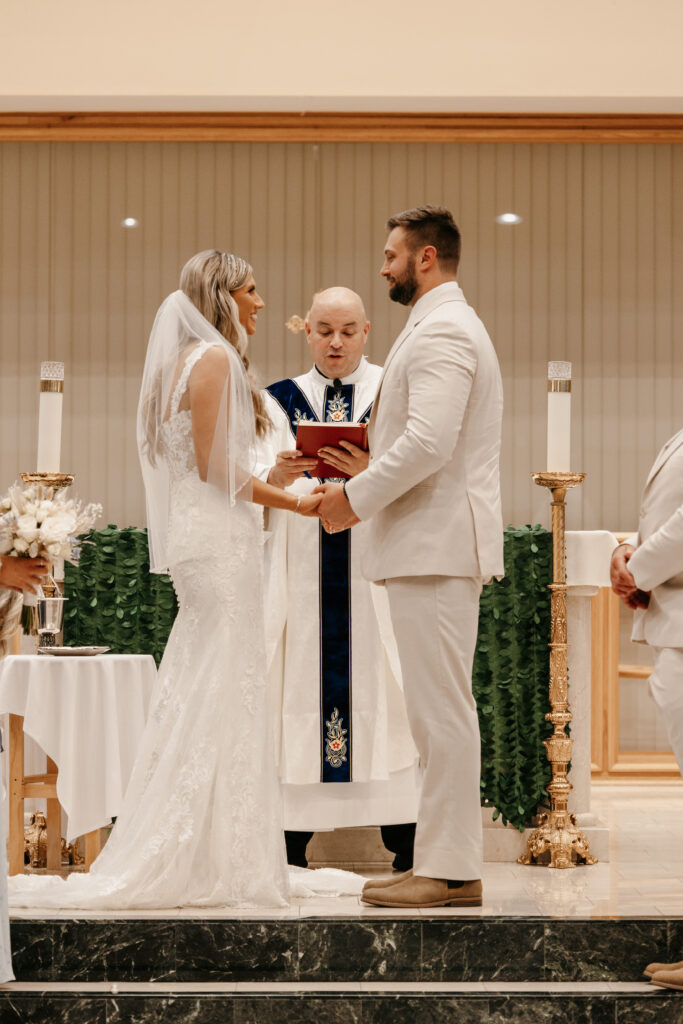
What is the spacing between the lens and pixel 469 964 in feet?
11.8

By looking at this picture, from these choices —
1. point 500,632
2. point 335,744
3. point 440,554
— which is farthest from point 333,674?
point 440,554

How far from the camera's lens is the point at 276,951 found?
3.57 meters

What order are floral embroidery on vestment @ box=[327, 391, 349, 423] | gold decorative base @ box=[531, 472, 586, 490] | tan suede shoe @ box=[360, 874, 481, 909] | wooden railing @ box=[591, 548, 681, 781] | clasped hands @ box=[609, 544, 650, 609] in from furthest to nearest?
1. wooden railing @ box=[591, 548, 681, 781]
2. floral embroidery on vestment @ box=[327, 391, 349, 423]
3. gold decorative base @ box=[531, 472, 586, 490]
4. tan suede shoe @ box=[360, 874, 481, 909]
5. clasped hands @ box=[609, 544, 650, 609]

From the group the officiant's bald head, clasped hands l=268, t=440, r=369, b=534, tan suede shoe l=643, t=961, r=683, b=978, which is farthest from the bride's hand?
tan suede shoe l=643, t=961, r=683, b=978

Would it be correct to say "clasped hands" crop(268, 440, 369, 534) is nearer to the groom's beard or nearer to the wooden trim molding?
the groom's beard

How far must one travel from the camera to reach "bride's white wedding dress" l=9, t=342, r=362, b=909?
3791 millimetres

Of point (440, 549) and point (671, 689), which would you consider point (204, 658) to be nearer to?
point (440, 549)

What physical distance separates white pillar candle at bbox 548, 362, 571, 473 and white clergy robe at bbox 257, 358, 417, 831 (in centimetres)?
68

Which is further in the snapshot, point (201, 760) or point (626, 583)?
point (201, 760)

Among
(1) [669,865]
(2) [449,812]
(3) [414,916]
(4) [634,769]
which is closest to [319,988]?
(3) [414,916]

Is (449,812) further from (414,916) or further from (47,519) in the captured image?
(47,519)

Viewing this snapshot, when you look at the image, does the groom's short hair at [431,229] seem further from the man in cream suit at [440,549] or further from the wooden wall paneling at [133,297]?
the wooden wall paneling at [133,297]

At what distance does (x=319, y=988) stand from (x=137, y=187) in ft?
19.8

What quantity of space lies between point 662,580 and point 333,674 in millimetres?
1658
